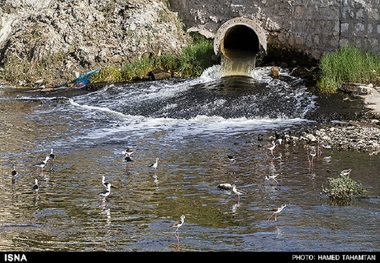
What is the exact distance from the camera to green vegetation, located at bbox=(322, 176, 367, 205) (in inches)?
514

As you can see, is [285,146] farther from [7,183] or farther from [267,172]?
[7,183]

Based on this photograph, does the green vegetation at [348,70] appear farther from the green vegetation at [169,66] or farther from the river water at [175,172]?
the green vegetation at [169,66]

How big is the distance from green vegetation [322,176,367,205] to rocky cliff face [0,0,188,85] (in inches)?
509

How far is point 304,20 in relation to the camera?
23328 mm

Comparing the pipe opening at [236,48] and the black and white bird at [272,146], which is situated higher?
the pipe opening at [236,48]

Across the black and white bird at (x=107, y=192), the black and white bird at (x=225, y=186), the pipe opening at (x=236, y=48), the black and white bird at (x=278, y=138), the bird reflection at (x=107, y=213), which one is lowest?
the bird reflection at (x=107, y=213)

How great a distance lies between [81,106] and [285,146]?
294 inches

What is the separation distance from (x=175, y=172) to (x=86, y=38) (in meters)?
11.9

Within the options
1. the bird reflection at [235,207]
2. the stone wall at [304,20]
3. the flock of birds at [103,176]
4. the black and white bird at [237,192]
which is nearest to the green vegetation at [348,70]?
the stone wall at [304,20]

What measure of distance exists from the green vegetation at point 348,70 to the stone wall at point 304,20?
64 cm

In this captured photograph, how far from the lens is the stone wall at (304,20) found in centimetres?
2181

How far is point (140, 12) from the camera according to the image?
26156 mm

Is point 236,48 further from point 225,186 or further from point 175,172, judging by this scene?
point 225,186

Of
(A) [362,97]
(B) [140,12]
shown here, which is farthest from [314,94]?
(B) [140,12]
